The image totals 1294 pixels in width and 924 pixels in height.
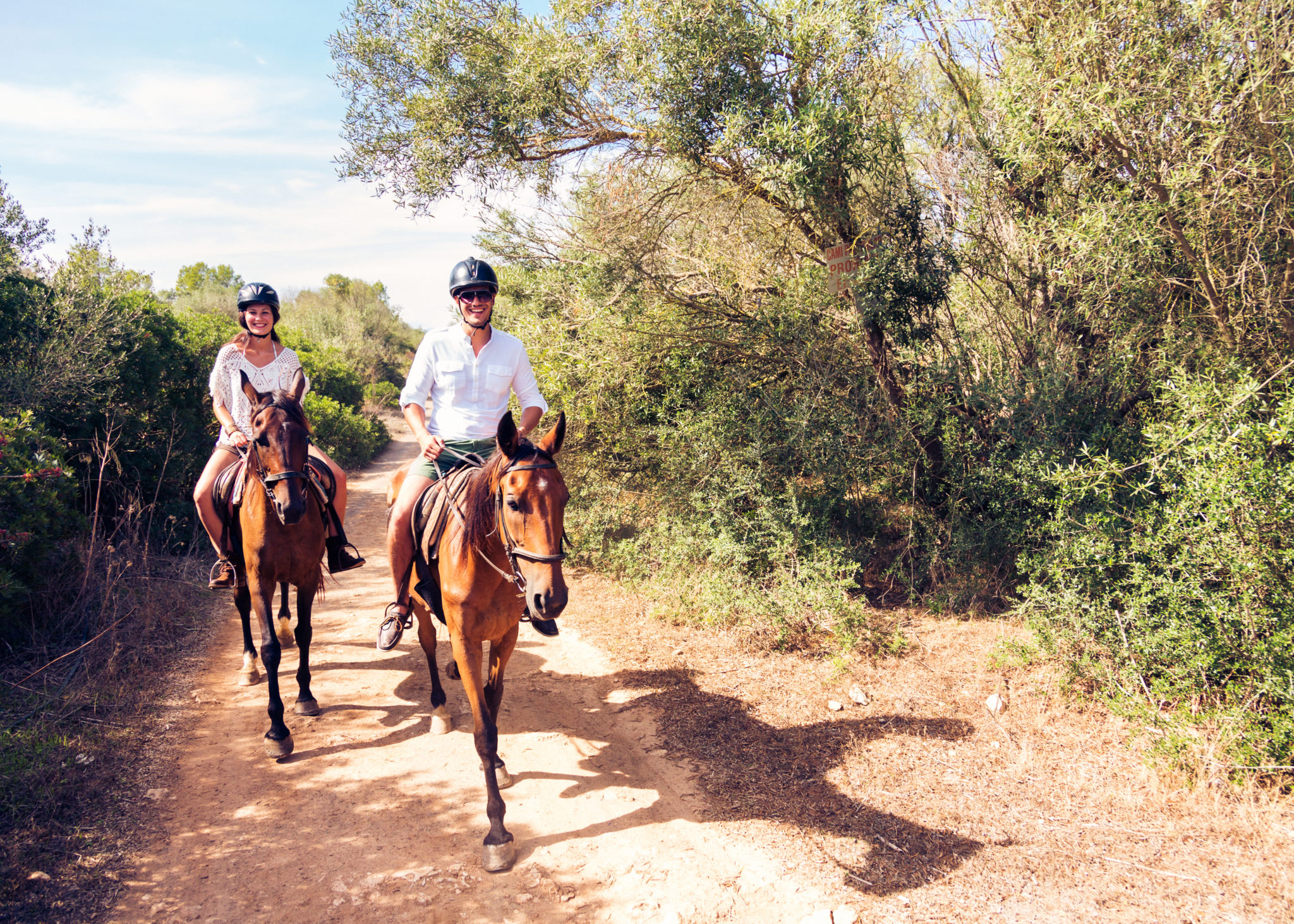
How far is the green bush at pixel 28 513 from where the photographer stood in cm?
522

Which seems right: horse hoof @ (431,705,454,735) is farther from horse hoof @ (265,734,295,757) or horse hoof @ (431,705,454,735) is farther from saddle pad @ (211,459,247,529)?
saddle pad @ (211,459,247,529)

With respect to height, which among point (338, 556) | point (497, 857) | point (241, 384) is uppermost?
point (241, 384)

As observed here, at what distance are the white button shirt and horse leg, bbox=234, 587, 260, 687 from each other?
2568 millimetres

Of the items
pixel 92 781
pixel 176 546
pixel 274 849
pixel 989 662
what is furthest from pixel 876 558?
pixel 176 546

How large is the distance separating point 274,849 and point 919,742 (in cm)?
423

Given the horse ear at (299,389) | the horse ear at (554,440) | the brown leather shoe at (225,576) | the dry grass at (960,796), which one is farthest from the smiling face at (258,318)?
the dry grass at (960,796)

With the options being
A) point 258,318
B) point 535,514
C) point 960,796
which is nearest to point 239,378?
point 258,318

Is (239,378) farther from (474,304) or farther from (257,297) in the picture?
(474,304)

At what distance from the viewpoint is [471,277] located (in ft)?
15.0

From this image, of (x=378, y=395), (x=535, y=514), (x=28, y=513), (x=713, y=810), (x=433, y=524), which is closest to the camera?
(x=535, y=514)

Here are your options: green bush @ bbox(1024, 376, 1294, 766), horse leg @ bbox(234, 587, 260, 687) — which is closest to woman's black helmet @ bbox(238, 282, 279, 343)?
horse leg @ bbox(234, 587, 260, 687)

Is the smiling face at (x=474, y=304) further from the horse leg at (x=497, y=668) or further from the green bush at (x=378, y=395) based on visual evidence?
the green bush at (x=378, y=395)

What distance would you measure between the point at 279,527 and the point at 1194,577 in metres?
6.38

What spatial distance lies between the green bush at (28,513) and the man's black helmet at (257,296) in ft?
6.15
